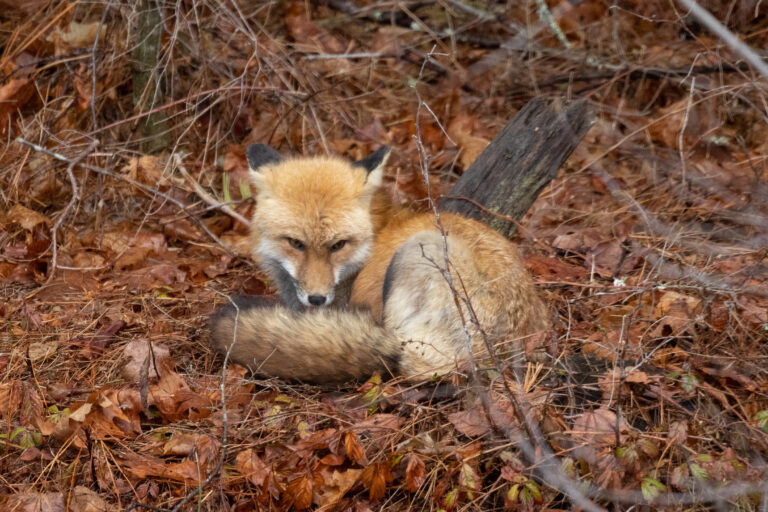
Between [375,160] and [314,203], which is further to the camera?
[375,160]

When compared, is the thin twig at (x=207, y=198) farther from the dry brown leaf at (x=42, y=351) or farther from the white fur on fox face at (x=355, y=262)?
the dry brown leaf at (x=42, y=351)

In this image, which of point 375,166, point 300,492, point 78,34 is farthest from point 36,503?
point 78,34

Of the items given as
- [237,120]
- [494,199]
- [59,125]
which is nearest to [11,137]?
[59,125]

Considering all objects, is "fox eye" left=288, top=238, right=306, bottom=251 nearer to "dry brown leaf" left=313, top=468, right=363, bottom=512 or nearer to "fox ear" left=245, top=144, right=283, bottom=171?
"fox ear" left=245, top=144, right=283, bottom=171

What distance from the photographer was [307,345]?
3.21 m

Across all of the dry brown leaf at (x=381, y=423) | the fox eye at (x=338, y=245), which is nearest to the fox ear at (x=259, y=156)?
the fox eye at (x=338, y=245)

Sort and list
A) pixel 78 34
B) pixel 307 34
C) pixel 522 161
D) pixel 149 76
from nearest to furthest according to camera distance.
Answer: pixel 522 161, pixel 149 76, pixel 78 34, pixel 307 34

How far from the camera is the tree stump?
421 centimetres

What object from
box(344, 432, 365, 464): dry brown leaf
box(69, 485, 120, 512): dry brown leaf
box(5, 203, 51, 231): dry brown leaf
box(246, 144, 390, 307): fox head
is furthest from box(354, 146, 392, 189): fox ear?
box(5, 203, 51, 231): dry brown leaf

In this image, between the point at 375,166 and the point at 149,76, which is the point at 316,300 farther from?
the point at 149,76

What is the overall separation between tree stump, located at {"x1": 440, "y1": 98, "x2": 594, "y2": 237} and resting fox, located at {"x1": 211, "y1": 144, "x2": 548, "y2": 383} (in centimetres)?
52

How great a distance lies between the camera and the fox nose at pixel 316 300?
12.0ft

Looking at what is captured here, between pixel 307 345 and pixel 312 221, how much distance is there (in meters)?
0.82

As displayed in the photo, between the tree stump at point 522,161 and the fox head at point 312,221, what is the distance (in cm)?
71
